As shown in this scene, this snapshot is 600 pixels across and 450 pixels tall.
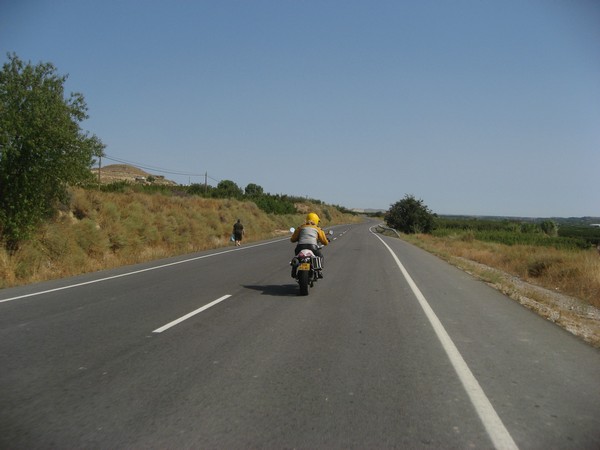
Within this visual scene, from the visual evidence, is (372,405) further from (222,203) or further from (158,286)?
(222,203)

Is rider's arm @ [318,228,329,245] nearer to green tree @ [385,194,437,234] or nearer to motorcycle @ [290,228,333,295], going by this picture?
motorcycle @ [290,228,333,295]

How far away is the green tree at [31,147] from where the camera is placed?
1418cm

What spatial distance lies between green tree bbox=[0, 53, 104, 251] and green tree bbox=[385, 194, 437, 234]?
190ft

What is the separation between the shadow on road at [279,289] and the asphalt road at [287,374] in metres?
0.73

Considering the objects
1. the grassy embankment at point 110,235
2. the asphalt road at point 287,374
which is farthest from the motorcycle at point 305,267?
the grassy embankment at point 110,235

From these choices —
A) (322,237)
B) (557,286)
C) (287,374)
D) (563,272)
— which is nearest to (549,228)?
(563,272)

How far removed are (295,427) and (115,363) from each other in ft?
8.24

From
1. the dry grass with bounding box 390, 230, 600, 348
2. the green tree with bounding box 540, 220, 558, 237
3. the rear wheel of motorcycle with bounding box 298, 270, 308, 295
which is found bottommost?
the dry grass with bounding box 390, 230, 600, 348

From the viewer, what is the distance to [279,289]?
1112 centimetres

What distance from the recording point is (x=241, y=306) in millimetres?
8906

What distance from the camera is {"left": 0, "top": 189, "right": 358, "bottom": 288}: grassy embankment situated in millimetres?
14539

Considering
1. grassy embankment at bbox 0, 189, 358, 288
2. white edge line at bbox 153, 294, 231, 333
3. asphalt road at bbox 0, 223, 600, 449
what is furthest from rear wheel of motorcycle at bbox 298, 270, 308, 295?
grassy embankment at bbox 0, 189, 358, 288

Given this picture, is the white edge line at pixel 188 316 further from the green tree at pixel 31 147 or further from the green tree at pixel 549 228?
the green tree at pixel 549 228

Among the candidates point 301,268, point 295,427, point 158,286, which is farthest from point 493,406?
point 158,286
